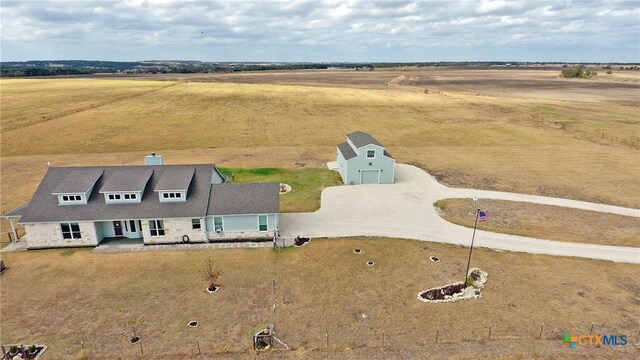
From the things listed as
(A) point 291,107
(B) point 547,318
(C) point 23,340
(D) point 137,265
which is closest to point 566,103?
(A) point 291,107

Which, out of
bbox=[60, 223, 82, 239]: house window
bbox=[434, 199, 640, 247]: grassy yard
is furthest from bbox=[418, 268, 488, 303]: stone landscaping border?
bbox=[60, 223, 82, 239]: house window

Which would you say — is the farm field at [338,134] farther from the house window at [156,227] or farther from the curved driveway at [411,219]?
the house window at [156,227]

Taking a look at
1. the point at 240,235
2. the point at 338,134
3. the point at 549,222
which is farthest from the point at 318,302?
the point at 338,134

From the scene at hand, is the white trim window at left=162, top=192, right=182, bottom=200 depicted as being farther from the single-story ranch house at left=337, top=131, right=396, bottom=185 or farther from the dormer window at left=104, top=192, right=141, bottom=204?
the single-story ranch house at left=337, top=131, right=396, bottom=185

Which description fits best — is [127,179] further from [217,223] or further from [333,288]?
[333,288]

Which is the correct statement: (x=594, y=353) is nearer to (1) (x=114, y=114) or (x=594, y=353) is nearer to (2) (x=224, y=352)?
(2) (x=224, y=352)

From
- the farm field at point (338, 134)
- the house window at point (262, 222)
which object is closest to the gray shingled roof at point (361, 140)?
the farm field at point (338, 134)
